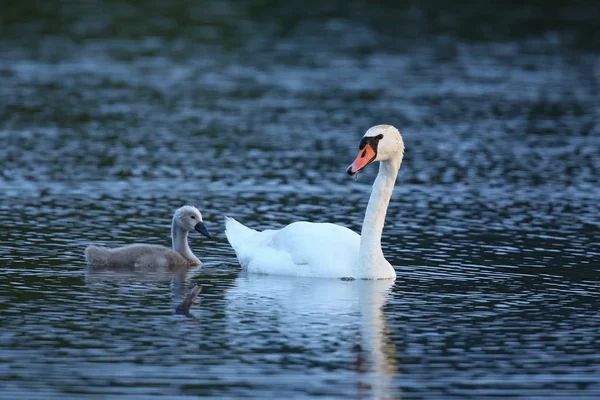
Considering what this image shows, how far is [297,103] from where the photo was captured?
31.5 metres

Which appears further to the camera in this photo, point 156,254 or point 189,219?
point 189,219

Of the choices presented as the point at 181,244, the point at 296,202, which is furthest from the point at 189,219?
the point at 296,202

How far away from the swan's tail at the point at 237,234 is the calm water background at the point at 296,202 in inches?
14.4

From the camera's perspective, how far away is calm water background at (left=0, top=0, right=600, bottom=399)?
11.5m

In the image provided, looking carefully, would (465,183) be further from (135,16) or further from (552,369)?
(135,16)

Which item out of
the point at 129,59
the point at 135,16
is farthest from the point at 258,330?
the point at 135,16

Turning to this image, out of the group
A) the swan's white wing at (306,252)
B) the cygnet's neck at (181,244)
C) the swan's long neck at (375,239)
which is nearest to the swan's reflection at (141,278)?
the cygnet's neck at (181,244)

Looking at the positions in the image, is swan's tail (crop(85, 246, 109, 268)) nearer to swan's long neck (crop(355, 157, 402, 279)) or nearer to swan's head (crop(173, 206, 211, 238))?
swan's head (crop(173, 206, 211, 238))

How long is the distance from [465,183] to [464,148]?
12.1 ft

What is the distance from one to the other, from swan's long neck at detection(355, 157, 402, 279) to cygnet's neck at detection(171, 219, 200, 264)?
81.5 inches

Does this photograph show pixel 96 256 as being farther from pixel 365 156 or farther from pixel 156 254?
pixel 365 156

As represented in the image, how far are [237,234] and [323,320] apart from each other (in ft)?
10.9

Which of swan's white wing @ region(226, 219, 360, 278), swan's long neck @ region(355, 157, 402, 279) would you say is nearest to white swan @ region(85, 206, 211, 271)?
swan's white wing @ region(226, 219, 360, 278)

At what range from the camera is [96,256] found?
15.5 metres
